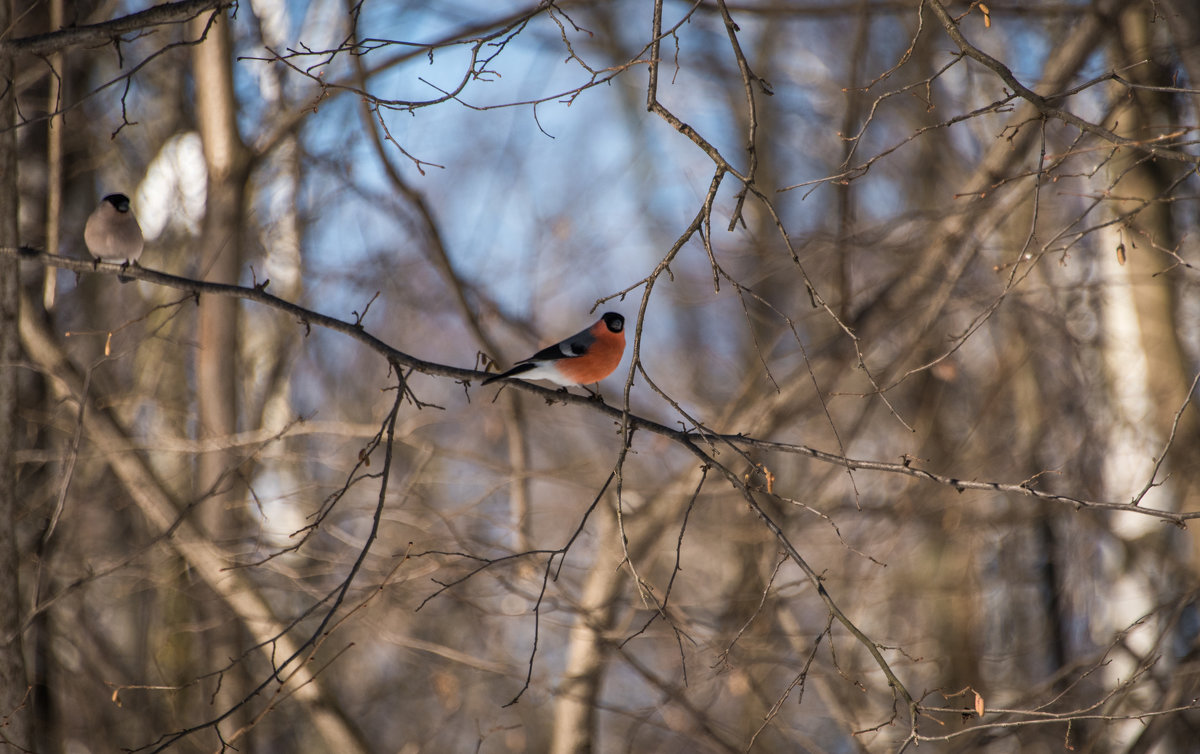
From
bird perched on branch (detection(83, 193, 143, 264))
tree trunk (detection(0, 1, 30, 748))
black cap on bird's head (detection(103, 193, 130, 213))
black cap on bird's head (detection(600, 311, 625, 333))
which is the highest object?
black cap on bird's head (detection(103, 193, 130, 213))

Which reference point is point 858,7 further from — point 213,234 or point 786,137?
point 786,137

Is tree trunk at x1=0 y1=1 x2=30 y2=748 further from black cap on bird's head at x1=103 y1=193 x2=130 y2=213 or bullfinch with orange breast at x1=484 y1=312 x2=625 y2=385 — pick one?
bullfinch with orange breast at x1=484 y1=312 x2=625 y2=385

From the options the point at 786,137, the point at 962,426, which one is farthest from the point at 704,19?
the point at 962,426

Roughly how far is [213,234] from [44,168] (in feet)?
4.13

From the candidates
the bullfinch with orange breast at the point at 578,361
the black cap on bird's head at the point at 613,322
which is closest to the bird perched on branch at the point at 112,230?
the bullfinch with orange breast at the point at 578,361

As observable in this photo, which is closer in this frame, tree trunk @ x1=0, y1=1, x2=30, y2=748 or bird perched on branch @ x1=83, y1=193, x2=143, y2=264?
tree trunk @ x1=0, y1=1, x2=30, y2=748

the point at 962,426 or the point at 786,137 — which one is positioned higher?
the point at 786,137

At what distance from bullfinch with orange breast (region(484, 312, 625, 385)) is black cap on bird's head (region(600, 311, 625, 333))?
0.10 meters

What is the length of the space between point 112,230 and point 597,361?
2064mm

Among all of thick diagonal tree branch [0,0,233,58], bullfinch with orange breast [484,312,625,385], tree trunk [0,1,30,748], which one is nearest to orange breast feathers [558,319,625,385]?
bullfinch with orange breast [484,312,625,385]

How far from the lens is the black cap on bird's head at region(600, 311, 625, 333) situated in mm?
4020

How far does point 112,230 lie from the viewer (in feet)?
11.9

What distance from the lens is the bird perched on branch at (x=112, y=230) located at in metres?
3.63

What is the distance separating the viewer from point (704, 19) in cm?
830
